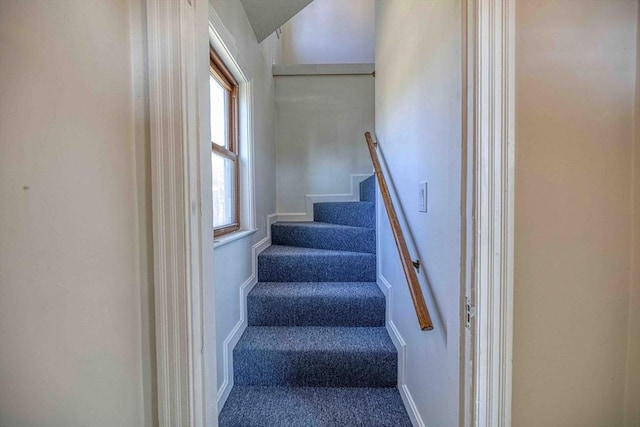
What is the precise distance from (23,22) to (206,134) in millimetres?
374

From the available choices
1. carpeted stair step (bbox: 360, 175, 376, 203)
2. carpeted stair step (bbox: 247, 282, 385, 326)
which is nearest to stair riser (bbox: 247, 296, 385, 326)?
carpeted stair step (bbox: 247, 282, 385, 326)

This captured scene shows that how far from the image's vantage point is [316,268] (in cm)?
219

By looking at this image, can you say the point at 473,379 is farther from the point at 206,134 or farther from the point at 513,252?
the point at 206,134

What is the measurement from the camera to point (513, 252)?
2.19 feet

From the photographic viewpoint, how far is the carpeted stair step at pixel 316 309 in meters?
1.86

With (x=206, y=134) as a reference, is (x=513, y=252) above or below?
below

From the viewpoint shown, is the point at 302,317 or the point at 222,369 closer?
the point at 222,369

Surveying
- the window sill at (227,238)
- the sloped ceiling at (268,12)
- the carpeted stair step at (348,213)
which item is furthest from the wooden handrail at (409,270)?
the sloped ceiling at (268,12)

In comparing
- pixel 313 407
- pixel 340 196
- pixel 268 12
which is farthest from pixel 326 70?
pixel 313 407

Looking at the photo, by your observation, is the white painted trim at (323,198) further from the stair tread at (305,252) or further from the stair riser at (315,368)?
the stair riser at (315,368)

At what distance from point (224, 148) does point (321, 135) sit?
1.71 m

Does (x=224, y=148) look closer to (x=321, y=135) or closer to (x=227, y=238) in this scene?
(x=227, y=238)

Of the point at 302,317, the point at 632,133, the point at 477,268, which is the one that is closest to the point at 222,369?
the point at 302,317

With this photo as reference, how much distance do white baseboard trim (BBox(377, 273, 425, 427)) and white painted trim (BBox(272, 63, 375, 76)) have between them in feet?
8.21
